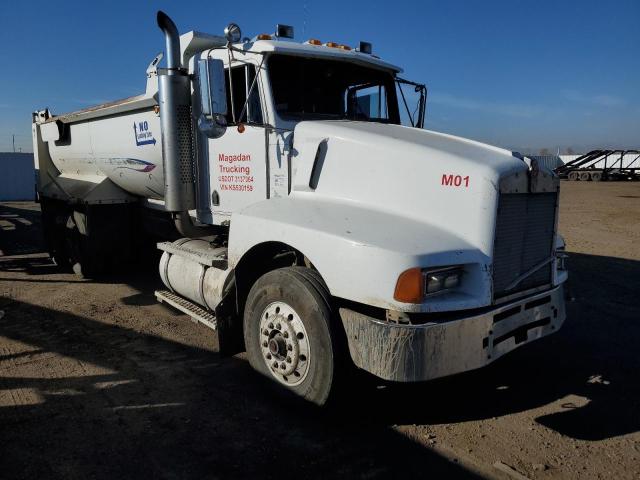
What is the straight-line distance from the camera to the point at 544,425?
3.80 meters

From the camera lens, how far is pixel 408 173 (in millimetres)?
3764

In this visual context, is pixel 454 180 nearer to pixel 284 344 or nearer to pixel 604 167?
pixel 284 344

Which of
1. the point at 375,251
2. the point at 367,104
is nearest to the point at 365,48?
the point at 367,104

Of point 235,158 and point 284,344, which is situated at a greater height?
point 235,158

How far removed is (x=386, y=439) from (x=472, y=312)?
111 cm

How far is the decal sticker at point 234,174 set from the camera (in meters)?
4.96

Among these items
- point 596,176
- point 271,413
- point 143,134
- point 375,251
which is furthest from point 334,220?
point 596,176

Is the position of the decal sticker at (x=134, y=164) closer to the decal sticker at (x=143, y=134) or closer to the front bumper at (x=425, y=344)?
the decal sticker at (x=143, y=134)

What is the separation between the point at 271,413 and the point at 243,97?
296 cm

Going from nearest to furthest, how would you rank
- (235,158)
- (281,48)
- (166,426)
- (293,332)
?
(166,426)
(293,332)
(281,48)
(235,158)

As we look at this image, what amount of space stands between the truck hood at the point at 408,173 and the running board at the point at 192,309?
5.53 feet

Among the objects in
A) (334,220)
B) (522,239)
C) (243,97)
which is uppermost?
(243,97)

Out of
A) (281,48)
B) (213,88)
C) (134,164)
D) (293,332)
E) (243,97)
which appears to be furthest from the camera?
(134,164)

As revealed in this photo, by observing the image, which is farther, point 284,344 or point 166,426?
point 284,344
